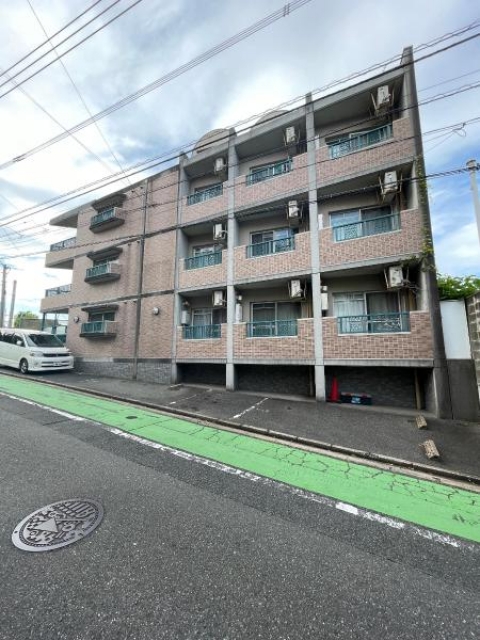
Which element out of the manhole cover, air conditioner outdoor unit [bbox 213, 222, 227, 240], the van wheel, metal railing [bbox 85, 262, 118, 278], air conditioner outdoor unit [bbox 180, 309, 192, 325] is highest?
air conditioner outdoor unit [bbox 213, 222, 227, 240]

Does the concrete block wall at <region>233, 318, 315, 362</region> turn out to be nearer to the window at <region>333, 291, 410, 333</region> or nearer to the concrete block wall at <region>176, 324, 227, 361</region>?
the concrete block wall at <region>176, 324, 227, 361</region>

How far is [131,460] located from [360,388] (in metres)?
7.45

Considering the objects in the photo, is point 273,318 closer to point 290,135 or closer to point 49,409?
point 290,135

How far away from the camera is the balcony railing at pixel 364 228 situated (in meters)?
8.46

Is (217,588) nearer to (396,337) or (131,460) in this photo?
(131,460)

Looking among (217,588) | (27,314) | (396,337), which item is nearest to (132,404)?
(217,588)

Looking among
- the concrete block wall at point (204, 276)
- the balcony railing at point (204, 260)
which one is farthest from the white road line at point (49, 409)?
the balcony railing at point (204, 260)

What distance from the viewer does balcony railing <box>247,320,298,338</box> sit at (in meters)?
9.31

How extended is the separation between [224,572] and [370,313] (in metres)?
8.52

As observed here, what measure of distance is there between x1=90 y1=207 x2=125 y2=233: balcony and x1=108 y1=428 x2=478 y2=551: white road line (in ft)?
42.2

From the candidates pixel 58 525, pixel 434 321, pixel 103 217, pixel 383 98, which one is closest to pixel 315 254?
pixel 434 321

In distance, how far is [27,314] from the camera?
40781 millimetres

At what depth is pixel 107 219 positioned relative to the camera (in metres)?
14.0

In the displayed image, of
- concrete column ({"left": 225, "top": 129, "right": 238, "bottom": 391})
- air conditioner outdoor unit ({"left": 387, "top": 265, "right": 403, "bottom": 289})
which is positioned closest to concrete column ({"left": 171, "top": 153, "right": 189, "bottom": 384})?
concrete column ({"left": 225, "top": 129, "right": 238, "bottom": 391})
